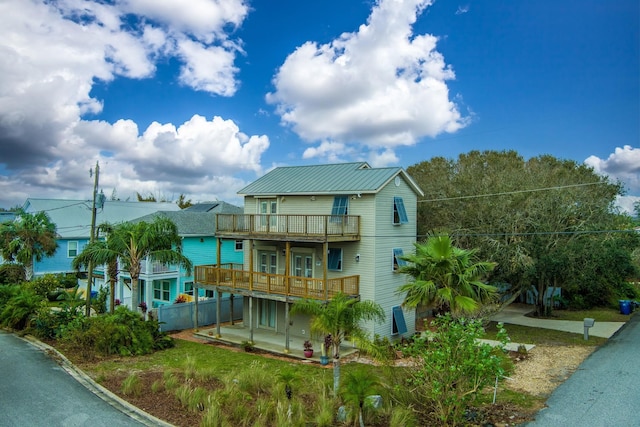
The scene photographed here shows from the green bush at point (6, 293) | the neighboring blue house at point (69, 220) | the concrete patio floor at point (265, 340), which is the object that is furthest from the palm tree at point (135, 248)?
the neighboring blue house at point (69, 220)

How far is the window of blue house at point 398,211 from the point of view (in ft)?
73.6

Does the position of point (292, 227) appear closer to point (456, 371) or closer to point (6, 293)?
point (456, 371)

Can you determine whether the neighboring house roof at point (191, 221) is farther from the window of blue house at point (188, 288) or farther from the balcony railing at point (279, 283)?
the balcony railing at point (279, 283)

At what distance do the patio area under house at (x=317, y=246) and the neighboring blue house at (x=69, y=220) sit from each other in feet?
60.0

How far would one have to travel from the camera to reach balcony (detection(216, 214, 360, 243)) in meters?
20.6

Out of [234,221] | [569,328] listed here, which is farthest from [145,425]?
[569,328]

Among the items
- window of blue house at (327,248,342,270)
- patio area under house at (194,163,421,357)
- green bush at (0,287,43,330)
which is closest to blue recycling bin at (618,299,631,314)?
patio area under house at (194,163,421,357)

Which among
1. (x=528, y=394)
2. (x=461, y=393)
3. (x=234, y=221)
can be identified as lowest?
(x=528, y=394)

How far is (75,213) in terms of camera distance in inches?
1623

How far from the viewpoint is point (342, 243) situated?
72.0ft

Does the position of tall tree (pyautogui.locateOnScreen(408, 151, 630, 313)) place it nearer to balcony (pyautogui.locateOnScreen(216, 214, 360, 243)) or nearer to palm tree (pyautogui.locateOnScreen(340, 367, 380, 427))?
balcony (pyautogui.locateOnScreen(216, 214, 360, 243))

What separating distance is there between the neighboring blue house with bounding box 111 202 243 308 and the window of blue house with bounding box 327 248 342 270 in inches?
348

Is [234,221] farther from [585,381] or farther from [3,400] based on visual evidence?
[585,381]

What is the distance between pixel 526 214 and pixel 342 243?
31.4ft
